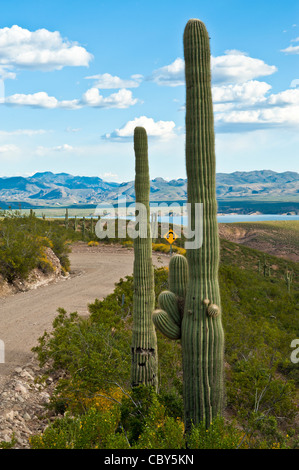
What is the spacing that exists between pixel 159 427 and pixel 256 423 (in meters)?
1.79

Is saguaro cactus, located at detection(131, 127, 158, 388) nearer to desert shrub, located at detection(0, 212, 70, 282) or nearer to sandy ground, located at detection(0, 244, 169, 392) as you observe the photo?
sandy ground, located at detection(0, 244, 169, 392)

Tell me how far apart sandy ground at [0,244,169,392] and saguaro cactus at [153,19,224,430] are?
5341 millimetres

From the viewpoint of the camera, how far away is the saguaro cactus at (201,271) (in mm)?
7121

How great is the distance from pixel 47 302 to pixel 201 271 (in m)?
12.0

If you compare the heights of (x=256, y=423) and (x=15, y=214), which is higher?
(x=15, y=214)

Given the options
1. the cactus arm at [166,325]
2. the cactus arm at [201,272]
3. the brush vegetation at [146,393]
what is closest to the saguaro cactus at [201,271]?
the cactus arm at [201,272]

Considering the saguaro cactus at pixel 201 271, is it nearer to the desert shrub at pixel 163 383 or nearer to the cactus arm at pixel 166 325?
the cactus arm at pixel 166 325

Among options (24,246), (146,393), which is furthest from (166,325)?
(24,246)

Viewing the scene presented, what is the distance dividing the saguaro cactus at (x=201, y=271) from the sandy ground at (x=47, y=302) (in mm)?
5341

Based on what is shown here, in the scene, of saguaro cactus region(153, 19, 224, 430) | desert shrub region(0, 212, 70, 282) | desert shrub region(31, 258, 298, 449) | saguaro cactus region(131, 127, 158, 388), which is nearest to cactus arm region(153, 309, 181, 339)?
saguaro cactus region(153, 19, 224, 430)

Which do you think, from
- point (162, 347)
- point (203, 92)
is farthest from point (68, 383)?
point (203, 92)

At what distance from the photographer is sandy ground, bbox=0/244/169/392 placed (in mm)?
13109

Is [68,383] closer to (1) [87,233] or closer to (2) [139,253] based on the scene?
(2) [139,253]
